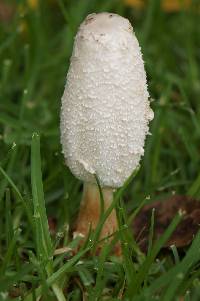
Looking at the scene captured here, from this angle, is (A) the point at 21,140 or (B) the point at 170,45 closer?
(A) the point at 21,140

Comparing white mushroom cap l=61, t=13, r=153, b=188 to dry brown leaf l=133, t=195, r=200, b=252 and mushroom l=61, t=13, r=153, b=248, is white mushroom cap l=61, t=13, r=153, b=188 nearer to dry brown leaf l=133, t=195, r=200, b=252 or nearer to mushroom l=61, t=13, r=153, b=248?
mushroom l=61, t=13, r=153, b=248

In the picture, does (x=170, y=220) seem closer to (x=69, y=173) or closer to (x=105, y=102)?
(x=69, y=173)

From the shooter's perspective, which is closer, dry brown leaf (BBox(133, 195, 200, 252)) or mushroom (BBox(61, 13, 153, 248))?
mushroom (BBox(61, 13, 153, 248))

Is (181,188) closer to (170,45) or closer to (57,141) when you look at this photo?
(57,141)

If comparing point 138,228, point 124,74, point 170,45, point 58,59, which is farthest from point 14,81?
point 124,74

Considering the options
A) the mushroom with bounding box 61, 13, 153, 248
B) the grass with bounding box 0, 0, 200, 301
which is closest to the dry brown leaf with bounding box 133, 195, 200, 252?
the grass with bounding box 0, 0, 200, 301
